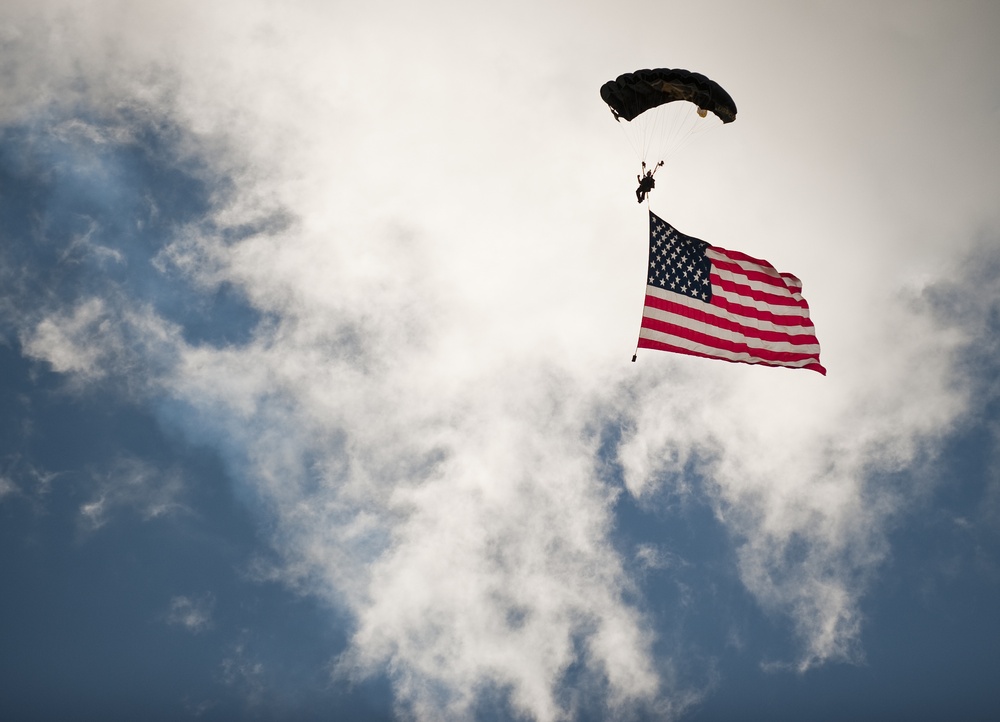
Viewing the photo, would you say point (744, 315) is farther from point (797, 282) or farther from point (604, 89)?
point (604, 89)

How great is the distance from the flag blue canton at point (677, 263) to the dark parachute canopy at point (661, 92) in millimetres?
5826

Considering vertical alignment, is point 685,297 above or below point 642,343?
above

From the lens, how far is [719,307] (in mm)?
34281

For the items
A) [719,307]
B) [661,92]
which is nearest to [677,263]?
[719,307]

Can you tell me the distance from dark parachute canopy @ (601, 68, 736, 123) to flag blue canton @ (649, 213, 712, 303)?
583cm

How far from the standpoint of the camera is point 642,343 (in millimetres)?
31141

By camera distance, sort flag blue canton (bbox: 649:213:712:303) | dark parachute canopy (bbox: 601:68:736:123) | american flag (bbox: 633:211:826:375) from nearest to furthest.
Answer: american flag (bbox: 633:211:826:375) → flag blue canton (bbox: 649:213:712:303) → dark parachute canopy (bbox: 601:68:736:123)

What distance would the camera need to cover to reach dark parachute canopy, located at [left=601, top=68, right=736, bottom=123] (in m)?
35.7

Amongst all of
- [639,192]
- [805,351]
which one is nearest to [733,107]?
[639,192]

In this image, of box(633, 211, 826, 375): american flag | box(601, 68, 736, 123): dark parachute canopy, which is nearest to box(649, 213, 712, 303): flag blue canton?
box(633, 211, 826, 375): american flag

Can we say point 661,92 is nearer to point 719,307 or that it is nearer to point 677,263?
point 677,263

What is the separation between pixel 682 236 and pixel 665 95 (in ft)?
23.1

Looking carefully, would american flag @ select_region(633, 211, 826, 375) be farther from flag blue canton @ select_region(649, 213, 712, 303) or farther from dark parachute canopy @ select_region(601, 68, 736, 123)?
dark parachute canopy @ select_region(601, 68, 736, 123)

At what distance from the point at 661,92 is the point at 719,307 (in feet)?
33.3
